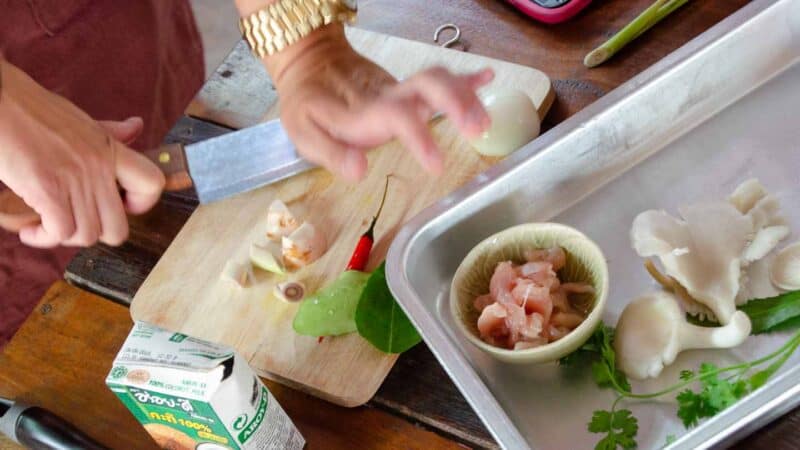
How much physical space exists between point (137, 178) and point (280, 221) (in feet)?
0.59

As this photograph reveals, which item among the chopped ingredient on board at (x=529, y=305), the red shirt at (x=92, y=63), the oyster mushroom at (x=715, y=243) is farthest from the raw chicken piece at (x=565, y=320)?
the red shirt at (x=92, y=63)

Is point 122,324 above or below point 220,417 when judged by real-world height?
below

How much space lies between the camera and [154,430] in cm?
85

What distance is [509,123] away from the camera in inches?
39.5

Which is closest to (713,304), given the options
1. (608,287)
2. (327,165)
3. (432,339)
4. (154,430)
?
(608,287)

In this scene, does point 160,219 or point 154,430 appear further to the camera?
point 160,219

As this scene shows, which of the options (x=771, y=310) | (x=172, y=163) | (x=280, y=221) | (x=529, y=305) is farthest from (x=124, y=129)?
(x=771, y=310)

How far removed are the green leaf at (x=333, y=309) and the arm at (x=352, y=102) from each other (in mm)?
149

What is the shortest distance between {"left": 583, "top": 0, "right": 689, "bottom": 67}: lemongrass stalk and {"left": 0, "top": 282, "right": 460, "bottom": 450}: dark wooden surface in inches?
20.7

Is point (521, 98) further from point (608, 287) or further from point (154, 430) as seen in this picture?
point (154, 430)

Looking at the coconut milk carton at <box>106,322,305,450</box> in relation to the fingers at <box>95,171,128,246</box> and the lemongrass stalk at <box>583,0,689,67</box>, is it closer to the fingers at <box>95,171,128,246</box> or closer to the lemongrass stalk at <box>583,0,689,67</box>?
the fingers at <box>95,171,128,246</box>

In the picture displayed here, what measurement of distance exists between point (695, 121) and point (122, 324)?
0.75 metres

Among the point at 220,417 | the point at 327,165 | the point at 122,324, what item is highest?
Answer: the point at 327,165

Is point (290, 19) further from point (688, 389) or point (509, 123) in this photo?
point (688, 389)
